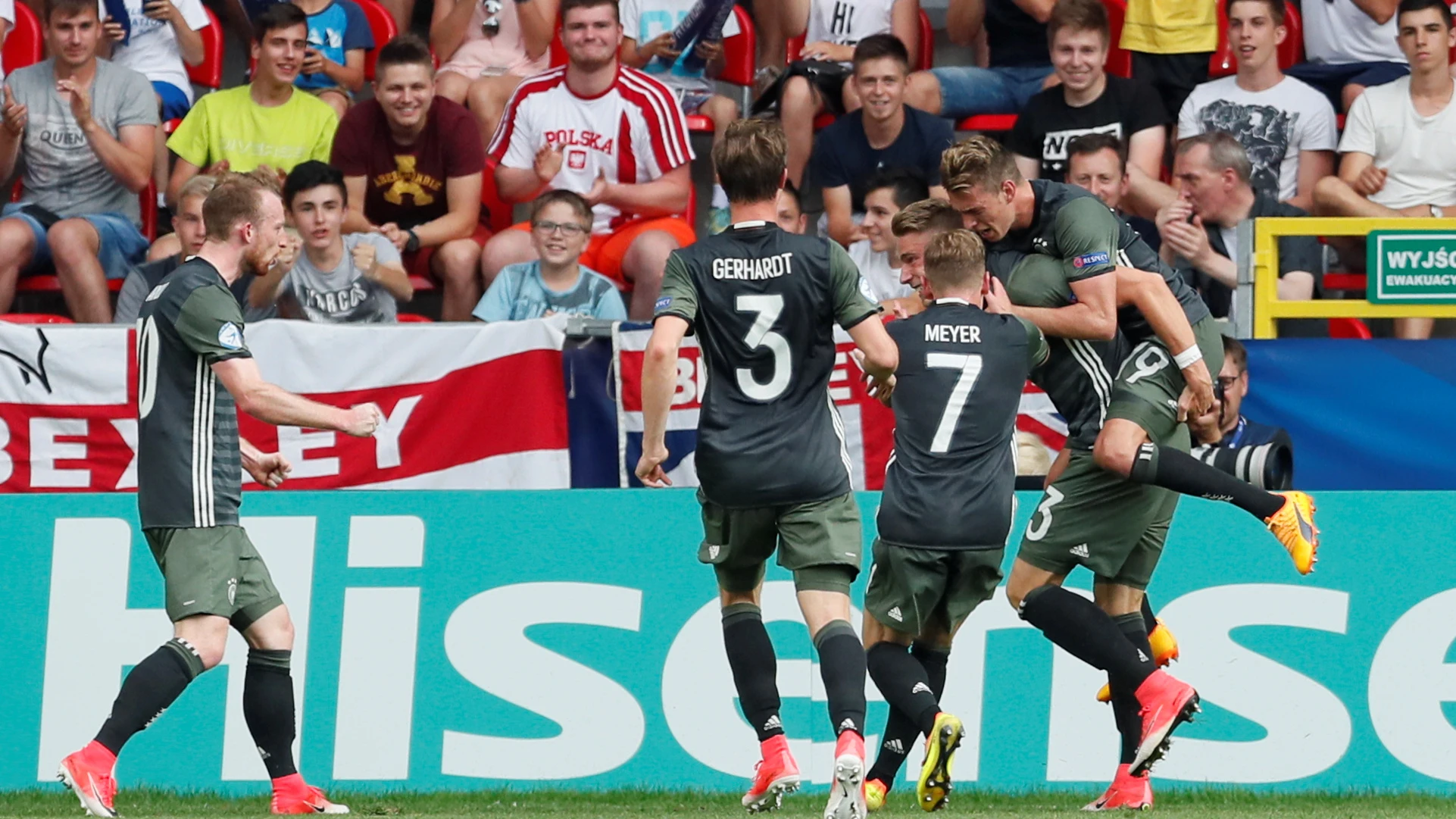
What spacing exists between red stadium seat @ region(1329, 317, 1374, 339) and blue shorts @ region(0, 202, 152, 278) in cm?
609

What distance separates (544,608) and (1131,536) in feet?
7.57

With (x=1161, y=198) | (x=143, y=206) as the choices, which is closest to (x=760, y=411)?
(x=1161, y=198)

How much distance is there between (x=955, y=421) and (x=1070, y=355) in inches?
28.6

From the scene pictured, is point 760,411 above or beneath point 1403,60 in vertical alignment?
beneath

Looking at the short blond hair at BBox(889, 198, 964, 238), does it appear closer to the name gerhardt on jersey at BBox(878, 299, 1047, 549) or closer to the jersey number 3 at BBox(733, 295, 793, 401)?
the name gerhardt on jersey at BBox(878, 299, 1047, 549)

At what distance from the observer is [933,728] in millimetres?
5395

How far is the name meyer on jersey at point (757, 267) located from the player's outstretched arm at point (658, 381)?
0.74ft

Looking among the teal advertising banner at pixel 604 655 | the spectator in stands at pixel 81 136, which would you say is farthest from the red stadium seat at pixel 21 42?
the teal advertising banner at pixel 604 655

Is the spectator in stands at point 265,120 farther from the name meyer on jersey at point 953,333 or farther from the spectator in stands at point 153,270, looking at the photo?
the name meyer on jersey at point 953,333

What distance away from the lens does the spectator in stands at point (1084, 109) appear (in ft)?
31.8

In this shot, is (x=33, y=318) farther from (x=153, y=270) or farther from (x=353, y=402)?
(x=353, y=402)

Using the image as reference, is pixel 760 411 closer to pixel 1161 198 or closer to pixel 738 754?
pixel 738 754

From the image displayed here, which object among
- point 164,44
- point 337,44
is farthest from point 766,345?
point 164,44

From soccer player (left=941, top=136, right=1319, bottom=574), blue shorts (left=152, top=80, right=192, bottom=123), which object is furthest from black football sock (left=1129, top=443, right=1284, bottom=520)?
blue shorts (left=152, top=80, right=192, bottom=123)
